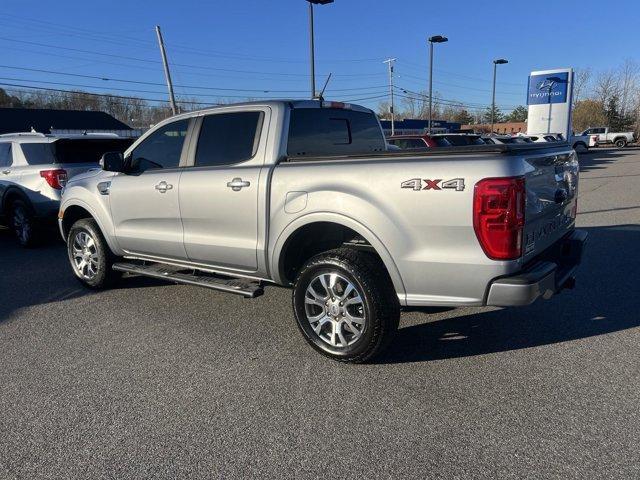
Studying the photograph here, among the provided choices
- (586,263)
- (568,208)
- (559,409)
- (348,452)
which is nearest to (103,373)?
(348,452)

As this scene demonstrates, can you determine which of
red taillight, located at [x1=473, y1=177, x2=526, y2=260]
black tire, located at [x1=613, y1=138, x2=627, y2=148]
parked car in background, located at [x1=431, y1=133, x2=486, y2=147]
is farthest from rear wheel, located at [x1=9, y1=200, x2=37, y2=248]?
black tire, located at [x1=613, y1=138, x2=627, y2=148]

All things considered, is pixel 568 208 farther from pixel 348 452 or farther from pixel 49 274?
pixel 49 274

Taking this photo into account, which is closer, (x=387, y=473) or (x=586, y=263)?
(x=387, y=473)

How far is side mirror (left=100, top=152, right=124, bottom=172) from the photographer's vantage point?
5.04 meters

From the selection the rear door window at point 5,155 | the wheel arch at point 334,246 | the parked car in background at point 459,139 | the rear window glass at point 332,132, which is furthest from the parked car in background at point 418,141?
the wheel arch at point 334,246

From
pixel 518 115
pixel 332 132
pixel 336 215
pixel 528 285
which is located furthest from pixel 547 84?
pixel 518 115

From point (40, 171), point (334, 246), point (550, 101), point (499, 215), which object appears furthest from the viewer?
point (550, 101)

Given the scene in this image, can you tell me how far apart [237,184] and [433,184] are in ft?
5.66

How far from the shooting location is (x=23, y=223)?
8.34m

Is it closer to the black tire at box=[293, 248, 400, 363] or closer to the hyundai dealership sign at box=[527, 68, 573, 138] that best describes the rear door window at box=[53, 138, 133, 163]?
the black tire at box=[293, 248, 400, 363]

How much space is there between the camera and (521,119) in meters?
120

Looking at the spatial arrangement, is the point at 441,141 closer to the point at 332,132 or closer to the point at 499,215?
the point at 332,132

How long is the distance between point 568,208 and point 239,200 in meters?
2.72

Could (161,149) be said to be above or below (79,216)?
above
